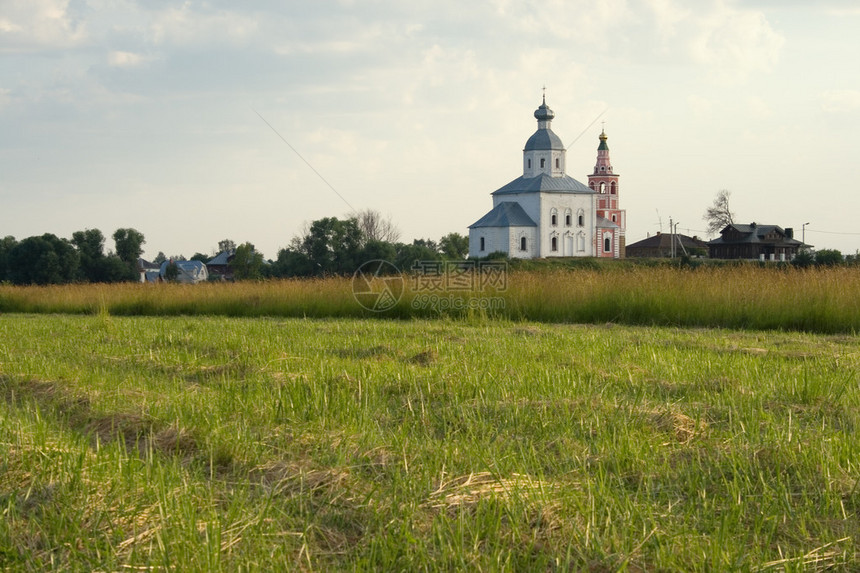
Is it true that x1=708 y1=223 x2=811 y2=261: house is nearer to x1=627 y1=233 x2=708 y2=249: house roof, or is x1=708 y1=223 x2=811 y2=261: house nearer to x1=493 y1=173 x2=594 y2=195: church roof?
x1=627 y1=233 x2=708 y2=249: house roof

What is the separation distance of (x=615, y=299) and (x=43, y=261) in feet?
144

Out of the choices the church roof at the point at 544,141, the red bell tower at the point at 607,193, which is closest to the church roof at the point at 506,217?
the church roof at the point at 544,141

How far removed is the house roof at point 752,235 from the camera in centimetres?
8144

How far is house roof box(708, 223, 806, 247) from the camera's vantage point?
267 feet

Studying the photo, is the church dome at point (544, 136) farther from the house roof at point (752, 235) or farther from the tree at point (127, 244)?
the tree at point (127, 244)

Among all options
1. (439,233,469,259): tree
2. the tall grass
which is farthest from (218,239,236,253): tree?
the tall grass

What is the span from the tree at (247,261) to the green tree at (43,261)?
10434 millimetres

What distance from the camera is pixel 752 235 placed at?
81188 millimetres

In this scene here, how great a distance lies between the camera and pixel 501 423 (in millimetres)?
4543

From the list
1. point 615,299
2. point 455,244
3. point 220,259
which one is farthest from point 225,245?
point 615,299

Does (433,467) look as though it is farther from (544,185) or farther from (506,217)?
(544,185)

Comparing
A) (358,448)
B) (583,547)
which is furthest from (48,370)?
(583,547)

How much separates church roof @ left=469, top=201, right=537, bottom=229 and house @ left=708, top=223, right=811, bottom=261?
24.0 m

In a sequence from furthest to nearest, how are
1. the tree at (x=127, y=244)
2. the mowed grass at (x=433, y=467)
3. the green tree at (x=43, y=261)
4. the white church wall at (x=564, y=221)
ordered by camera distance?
1. the white church wall at (x=564, y=221)
2. the tree at (x=127, y=244)
3. the green tree at (x=43, y=261)
4. the mowed grass at (x=433, y=467)
